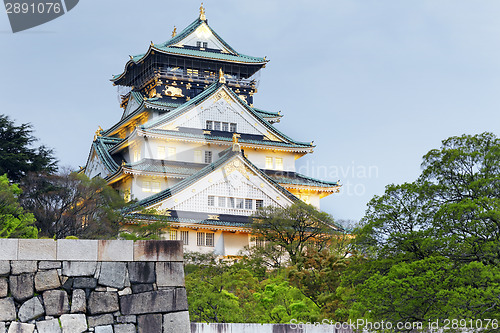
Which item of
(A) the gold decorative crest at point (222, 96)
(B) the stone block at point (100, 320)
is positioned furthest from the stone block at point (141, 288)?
(A) the gold decorative crest at point (222, 96)

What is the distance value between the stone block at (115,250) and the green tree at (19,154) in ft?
87.6

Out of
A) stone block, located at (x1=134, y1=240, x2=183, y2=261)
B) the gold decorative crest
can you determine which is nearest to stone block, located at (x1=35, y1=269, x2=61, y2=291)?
stone block, located at (x1=134, y1=240, x2=183, y2=261)

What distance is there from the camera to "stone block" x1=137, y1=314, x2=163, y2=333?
11727mm

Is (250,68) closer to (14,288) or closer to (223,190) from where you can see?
(223,190)

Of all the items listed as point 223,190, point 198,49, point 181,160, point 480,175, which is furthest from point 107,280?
point 198,49

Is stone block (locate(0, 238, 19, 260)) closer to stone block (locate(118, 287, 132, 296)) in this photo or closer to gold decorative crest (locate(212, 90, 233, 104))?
stone block (locate(118, 287, 132, 296))

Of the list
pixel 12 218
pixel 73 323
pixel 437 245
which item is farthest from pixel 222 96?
pixel 73 323

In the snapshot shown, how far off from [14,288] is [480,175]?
467 inches

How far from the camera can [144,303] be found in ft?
38.7

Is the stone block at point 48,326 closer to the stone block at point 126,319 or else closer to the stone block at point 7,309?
the stone block at point 7,309

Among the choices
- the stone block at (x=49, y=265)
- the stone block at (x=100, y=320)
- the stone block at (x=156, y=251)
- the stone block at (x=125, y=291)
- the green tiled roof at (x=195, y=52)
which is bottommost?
the stone block at (x=100, y=320)

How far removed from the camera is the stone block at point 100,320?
11.6 m

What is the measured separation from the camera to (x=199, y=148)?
48.5 meters

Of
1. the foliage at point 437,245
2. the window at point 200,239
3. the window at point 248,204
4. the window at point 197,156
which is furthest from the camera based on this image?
the window at point 197,156
